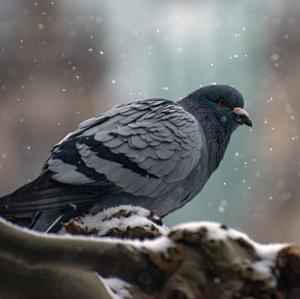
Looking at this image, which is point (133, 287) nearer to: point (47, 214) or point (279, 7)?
point (47, 214)

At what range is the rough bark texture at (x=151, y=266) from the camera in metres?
1.42

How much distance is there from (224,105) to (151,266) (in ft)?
9.68

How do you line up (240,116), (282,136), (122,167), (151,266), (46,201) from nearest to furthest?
(151,266)
(46,201)
(122,167)
(240,116)
(282,136)

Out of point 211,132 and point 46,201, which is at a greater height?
point 211,132

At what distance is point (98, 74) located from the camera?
1034 cm

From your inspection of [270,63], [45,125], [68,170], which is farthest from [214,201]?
[68,170]

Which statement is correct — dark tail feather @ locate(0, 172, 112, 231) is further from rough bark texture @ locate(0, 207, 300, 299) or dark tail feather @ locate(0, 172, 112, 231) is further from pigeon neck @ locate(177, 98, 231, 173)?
rough bark texture @ locate(0, 207, 300, 299)

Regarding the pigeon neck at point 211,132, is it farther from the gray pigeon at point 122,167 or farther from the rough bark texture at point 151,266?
the rough bark texture at point 151,266

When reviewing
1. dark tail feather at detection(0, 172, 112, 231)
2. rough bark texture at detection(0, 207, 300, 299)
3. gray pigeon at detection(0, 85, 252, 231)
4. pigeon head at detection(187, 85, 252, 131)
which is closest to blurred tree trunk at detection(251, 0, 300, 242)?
pigeon head at detection(187, 85, 252, 131)

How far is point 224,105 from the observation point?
4.39 meters

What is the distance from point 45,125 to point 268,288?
25.3ft

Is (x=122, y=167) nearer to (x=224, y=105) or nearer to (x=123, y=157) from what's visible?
(x=123, y=157)

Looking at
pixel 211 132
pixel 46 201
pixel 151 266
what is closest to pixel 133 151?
pixel 46 201

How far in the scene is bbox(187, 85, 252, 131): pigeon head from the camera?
4.34m
